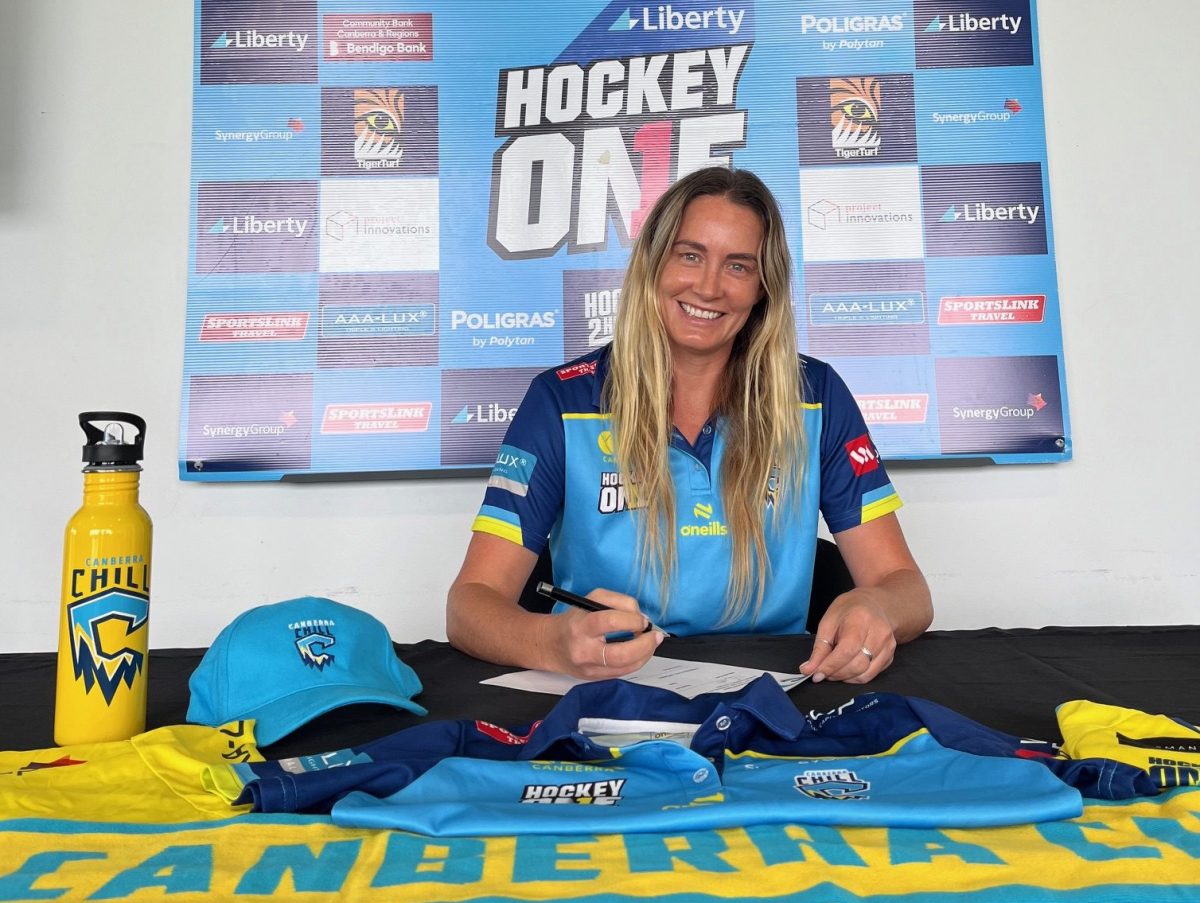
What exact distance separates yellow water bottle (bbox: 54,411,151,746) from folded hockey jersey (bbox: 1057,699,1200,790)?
0.74 meters

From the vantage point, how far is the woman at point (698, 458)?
1.46 m

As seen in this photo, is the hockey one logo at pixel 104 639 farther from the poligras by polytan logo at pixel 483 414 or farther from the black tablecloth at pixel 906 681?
the poligras by polytan logo at pixel 483 414

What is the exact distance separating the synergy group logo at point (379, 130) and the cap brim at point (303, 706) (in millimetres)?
1764

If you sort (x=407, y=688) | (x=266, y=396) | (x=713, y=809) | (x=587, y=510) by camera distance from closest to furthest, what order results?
1. (x=713, y=809)
2. (x=407, y=688)
3. (x=587, y=510)
4. (x=266, y=396)

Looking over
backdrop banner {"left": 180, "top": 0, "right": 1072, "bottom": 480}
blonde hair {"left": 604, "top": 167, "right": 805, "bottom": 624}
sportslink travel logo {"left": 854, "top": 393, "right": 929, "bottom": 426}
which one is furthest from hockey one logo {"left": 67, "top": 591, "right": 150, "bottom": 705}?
sportslink travel logo {"left": 854, "top": 393, "right": 929, "bottom": 426}

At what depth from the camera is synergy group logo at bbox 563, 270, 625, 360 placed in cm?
240

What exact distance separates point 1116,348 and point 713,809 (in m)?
2.29

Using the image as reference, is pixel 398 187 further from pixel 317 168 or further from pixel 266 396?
pixel 266 396

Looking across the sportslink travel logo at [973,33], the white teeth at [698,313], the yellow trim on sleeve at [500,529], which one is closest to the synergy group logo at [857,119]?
the sportslink travel logo at [973,33]

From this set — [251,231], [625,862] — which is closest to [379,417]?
[251,231]

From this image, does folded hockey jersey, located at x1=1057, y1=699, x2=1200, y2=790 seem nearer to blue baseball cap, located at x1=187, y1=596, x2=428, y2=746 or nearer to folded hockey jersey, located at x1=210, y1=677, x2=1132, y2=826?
folded hockey jersey, located at x1=210, y1=677, x2=1132, y2=826

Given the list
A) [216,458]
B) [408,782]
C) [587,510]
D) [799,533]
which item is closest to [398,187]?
[216,458]

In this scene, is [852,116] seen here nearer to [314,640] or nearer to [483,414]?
[483,414]

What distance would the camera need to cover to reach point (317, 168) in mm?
2412
